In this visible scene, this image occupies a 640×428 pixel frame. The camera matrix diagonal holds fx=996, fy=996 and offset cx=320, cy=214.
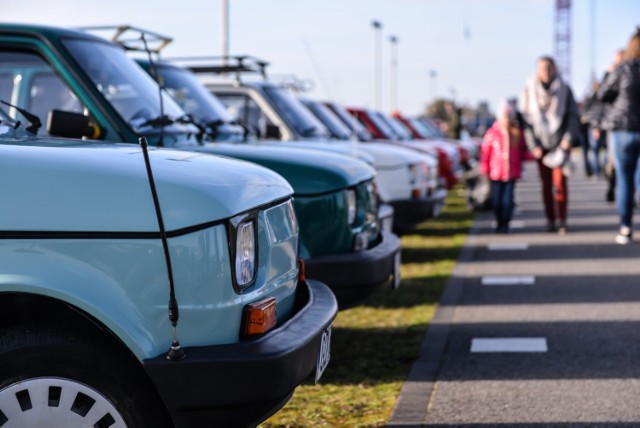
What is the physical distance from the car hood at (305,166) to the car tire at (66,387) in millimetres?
2550

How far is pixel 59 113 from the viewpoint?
4328 millimetres

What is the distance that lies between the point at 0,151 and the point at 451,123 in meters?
32.7

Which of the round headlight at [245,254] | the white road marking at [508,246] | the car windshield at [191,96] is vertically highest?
the car windshield at [191,96]

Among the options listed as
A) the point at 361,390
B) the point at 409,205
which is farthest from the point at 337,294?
the point at 409,205

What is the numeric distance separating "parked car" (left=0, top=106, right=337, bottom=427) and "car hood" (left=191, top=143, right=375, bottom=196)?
2.34m

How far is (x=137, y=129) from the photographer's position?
18.3ft

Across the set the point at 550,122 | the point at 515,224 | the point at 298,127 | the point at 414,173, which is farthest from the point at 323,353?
the point at 515,224

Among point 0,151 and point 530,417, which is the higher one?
point 0,151

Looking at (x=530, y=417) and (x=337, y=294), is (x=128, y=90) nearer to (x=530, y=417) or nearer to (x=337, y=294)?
(x=337, y=294)

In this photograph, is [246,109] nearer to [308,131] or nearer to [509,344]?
[308,131]

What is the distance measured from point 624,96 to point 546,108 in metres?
1.64

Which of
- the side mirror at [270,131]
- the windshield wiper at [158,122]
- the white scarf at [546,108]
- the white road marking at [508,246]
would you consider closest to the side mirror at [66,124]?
the windshield wiper at [158,122]

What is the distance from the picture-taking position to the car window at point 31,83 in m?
5.47

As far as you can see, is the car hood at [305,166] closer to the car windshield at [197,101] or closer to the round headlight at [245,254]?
the car windshield at [197,101]
